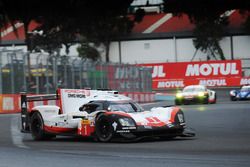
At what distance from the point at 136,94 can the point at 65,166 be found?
3552 centimetres

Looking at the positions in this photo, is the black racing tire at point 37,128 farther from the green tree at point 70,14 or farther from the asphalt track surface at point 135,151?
the green tree at point 70,14

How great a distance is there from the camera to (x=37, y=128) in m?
17.0

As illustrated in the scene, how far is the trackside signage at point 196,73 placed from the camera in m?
57.8

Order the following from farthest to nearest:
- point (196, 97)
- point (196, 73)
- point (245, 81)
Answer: point (196, 73), point (245, 81), point (196, 97)

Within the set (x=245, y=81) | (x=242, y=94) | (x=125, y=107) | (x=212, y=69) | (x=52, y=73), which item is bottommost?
(x=125, y=107)

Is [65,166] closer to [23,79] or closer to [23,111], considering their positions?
[23,111]

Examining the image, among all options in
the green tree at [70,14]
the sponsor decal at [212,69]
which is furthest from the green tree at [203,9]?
the sponsor decal at [212,69]

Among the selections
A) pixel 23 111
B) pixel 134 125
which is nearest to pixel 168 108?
pixel 134 125

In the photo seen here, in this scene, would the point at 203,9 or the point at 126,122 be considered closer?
the point at 203,9

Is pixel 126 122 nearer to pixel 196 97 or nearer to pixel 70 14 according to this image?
pixel 70 14

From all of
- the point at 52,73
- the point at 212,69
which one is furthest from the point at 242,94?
the point at 52,73

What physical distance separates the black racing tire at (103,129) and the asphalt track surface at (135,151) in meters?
0.21

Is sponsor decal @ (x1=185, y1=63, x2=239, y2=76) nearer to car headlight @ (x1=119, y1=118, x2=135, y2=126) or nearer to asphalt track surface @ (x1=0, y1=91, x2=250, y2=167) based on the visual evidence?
asphalt track surface @ (x1=0, y1=91, x2=250, y2=167)

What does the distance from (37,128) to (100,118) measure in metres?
2.50
